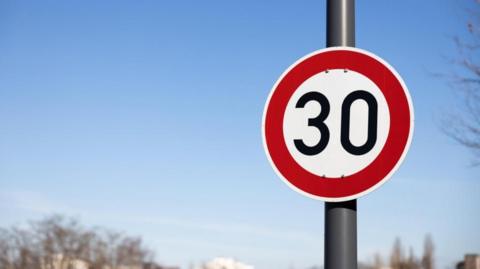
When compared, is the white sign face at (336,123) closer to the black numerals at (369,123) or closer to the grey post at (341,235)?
the black numerals at (369,123)

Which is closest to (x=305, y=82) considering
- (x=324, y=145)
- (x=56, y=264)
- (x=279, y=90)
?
(x=279, y=90)

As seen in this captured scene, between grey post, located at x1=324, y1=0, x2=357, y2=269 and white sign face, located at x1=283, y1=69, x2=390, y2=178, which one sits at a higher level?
white sign face, located at x1=283, y1=69, x2=390, y2=178

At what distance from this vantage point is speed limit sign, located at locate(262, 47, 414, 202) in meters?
→ 2.29

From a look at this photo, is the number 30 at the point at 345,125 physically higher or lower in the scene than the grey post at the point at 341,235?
higher

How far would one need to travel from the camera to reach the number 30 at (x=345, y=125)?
2303 mm

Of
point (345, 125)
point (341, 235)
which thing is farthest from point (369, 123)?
point (341, 235)

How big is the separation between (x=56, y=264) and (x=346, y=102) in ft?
140

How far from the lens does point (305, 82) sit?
8.03 ft

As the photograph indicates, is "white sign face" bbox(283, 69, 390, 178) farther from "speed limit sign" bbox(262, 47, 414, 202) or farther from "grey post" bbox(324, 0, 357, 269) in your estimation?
"grey post" bbox(324, 0, 357, 269)

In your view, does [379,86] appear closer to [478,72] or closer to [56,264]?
[478,72]

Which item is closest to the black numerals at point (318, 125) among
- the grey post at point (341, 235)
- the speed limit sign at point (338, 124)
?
the speed limit sign at point (338, 124)

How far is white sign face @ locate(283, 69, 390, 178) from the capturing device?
2303 millimetres

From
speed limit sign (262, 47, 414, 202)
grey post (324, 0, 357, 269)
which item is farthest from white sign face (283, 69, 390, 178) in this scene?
grey post (324, 0, 357, 269)

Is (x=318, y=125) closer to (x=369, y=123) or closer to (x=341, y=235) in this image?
(x=369, y=123)
